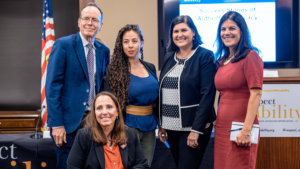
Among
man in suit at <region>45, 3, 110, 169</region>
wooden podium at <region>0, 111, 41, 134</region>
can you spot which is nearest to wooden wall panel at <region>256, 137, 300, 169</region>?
man in suit at <region>45, 3, 110, 169</region>

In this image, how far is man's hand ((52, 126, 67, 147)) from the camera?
5.51ft

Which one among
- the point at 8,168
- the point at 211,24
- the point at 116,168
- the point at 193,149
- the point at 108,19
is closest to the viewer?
the point at 116,168

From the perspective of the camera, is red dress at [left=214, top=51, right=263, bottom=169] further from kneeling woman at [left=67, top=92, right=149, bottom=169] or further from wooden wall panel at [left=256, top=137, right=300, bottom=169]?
wooden wall panel at [left=256, top=137, right=300, bottom=169]

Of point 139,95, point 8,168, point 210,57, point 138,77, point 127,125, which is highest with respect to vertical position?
point 210,57

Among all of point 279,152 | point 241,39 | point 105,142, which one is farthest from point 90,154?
point 279,152

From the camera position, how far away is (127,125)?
5.63ft

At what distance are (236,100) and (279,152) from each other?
94 cm

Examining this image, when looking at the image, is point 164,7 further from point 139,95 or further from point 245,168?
point 245,168

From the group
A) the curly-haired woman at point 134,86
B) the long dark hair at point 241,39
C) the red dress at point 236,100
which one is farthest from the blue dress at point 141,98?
the long dark hair at point 241,39

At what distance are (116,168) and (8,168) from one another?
1.18 m

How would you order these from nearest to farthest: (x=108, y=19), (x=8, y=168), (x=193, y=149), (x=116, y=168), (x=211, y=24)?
1. (x=116, y=168)
2. (x=193, y=149)
3. (x=8, y=168)
4. (x=211, y=24)
5. (x=108, y=19)

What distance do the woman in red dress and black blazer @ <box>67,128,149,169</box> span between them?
1.65 feet

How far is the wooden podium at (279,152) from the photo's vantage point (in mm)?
2205

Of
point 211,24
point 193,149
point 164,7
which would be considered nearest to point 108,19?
point 164,7
